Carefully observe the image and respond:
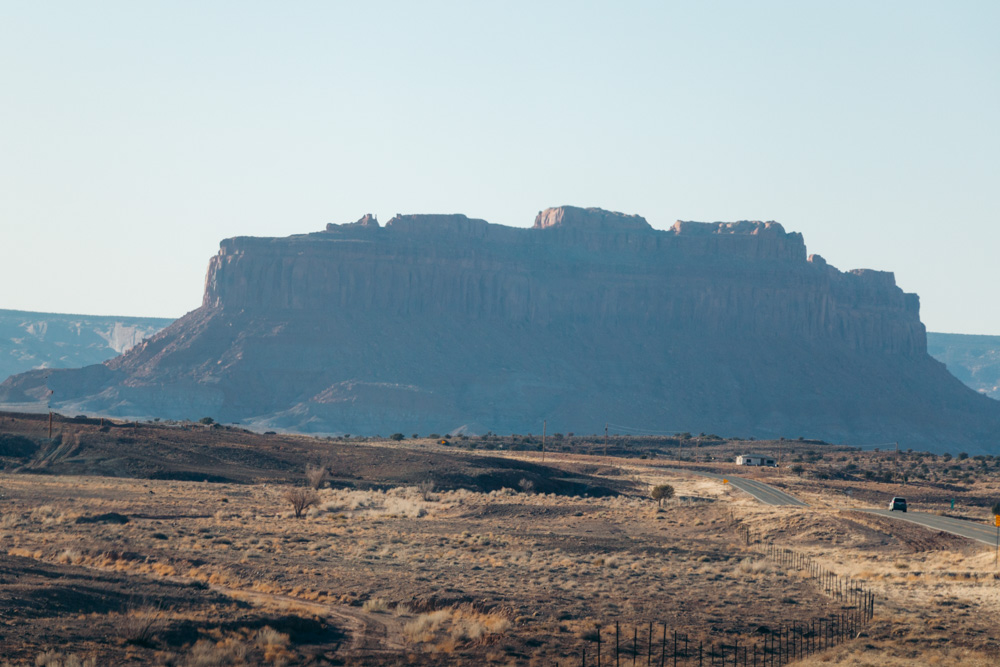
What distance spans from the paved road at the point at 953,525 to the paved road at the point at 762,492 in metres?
7.73

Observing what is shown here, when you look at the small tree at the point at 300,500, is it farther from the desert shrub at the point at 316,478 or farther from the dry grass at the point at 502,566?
the desert shrub at the point at 316,478

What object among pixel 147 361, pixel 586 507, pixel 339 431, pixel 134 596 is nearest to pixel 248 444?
pixel 586 507

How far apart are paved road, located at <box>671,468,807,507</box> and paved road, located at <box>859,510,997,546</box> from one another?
773 centimetres

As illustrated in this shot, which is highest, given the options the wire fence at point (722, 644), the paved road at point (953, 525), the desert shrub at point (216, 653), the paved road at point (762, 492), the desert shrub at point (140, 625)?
the paved road at point (953, 525)

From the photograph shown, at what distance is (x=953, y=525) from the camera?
54.1 meters

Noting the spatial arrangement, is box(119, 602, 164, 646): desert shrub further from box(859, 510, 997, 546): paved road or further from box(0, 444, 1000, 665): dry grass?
box(859, 510, 997, 546): paved road

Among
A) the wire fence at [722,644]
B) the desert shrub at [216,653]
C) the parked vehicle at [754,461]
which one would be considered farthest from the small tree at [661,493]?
the desert shrub at [216,653]

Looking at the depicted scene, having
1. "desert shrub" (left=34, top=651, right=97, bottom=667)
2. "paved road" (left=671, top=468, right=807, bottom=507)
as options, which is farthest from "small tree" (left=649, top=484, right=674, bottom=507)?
"desert shrub" (left=34, top=651, right=97, bottom=667)

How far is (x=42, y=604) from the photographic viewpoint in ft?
88.7

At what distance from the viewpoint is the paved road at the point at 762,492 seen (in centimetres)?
6927

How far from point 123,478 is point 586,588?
46387mm

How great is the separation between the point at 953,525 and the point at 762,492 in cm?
2380

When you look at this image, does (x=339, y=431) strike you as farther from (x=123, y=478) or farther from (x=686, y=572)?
(x=686, y=572)

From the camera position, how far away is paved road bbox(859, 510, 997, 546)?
1892 inches
